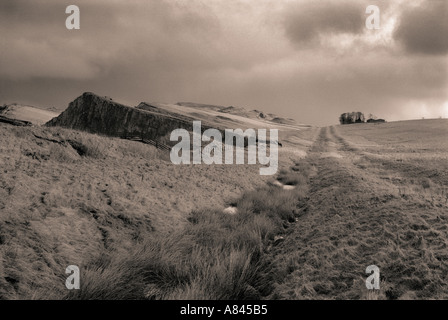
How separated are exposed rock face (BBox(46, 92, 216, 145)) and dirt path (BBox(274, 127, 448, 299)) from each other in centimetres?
1483

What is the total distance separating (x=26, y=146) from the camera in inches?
313

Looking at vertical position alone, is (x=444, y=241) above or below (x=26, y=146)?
below

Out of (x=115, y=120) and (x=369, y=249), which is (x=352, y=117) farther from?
(x=369, y=249)

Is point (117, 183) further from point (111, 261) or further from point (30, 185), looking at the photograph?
point (111, 261)

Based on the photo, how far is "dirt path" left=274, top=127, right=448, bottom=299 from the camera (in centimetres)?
379

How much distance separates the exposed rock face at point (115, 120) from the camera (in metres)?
21.7

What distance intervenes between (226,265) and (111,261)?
1753 mm

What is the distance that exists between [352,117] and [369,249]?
158m

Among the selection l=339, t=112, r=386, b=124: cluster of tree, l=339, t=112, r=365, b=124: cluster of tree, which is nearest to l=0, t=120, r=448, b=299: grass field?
l=339, t=112, r=365, b=124: cluster of tree

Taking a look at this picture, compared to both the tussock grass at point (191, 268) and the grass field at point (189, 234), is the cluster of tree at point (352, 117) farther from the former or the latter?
the tussock grass at point (191, 268)

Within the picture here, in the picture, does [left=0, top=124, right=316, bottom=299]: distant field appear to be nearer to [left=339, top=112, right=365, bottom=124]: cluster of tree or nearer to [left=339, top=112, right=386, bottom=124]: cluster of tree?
[left=339, top=112, right=365, bottom=124]: cluster of tree

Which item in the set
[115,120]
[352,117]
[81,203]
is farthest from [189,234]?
[352,117]
